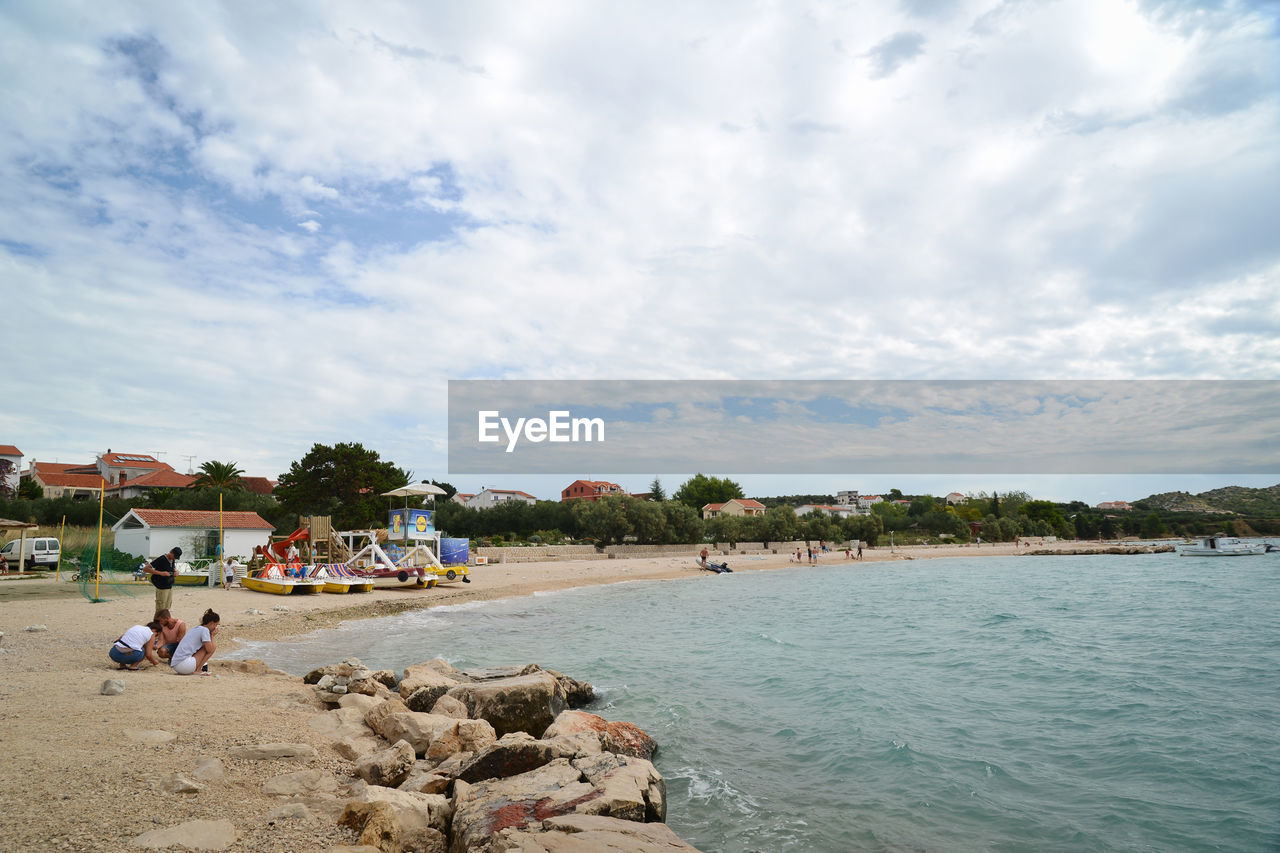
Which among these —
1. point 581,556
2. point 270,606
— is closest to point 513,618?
point 270,606

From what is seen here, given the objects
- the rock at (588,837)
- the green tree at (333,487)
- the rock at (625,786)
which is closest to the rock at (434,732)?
the rock at (625,786)

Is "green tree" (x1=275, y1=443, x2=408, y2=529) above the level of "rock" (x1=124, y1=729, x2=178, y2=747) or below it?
above

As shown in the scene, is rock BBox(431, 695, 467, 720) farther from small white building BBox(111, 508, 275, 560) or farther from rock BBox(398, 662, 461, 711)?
small white building BBox(111, 508, 275, 560)

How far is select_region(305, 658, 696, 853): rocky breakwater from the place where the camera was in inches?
177

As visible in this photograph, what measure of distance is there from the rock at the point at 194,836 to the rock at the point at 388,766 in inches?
67.7

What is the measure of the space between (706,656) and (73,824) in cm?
1313

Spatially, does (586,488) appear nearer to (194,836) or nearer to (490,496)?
(490,496)

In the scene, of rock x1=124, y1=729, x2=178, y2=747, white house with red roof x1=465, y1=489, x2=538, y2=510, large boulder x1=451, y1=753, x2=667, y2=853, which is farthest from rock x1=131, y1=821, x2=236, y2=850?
white house with red roof x1=465, y1=489, x2=538, y2=510

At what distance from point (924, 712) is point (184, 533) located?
2745cm

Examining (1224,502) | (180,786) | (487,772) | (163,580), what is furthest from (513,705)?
(1224,502)

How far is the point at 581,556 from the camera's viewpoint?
5141cm

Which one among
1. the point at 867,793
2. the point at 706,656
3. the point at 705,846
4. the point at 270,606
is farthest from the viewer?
the point at 270,606

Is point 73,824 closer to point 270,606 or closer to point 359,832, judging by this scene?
point 359,832

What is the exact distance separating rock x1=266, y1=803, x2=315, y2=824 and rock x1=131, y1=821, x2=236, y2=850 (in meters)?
0.43
